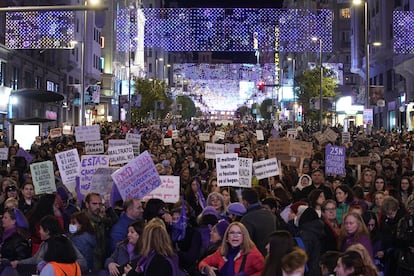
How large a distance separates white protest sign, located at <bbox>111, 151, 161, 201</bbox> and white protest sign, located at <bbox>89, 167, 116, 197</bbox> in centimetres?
158

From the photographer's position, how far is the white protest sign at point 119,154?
1536 cm

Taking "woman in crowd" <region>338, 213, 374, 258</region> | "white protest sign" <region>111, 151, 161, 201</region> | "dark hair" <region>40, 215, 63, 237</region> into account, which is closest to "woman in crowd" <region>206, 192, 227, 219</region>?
"white protest sign" <region>111, 151, 161, 201</region>

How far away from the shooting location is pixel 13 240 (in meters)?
7.78

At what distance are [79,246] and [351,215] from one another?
124 inches

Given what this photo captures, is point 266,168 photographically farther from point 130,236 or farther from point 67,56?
point 67,56

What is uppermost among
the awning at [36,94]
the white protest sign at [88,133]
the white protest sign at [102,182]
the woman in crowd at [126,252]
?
the awning at [36,94]

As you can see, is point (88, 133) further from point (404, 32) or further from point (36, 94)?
point (404, 32)

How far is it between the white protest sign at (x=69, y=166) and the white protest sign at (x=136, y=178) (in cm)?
289

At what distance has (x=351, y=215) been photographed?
26.3 feet

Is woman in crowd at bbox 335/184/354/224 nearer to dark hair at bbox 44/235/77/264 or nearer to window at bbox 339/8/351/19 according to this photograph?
dark hair at bbox 44/235/77/264

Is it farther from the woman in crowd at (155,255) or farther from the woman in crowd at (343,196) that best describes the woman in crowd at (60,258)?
the woman in crowd at (343,196)

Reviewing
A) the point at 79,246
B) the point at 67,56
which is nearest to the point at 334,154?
the point at 79,246

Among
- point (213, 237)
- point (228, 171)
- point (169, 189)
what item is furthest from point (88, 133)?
point (213, 237)

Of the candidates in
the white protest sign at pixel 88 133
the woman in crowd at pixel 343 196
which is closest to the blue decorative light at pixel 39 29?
the white protest sign at pixel 88 133
